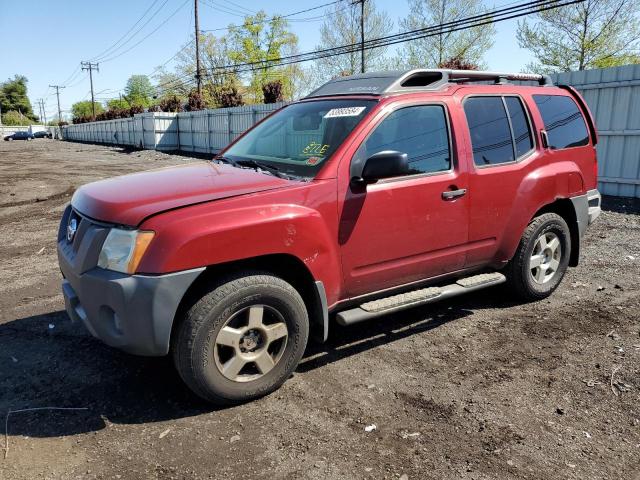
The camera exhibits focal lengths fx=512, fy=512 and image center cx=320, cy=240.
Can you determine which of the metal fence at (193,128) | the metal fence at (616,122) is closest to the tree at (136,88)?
the metal fence at (193,128)

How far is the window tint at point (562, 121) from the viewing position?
4812mm

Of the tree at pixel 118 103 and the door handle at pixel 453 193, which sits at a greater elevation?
the tree at pixel 118 103

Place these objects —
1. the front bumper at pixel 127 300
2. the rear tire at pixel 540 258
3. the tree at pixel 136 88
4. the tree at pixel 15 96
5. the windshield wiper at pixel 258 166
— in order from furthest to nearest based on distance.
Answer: the tree at pixel 15 96 < the tree at pixel 136 88 < the rear tire at pixel 540 258 < the windshield wiper at pixel 258 166 < the front bumper at pixel 127 300

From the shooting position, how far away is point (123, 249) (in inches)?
112

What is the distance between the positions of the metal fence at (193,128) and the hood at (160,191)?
17.9m

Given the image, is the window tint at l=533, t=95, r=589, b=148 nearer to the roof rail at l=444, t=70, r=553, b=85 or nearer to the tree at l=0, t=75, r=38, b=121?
the roof rail at l=444, t=70, r=553, b=85

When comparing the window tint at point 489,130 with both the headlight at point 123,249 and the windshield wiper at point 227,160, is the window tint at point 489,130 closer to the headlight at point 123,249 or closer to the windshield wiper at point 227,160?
the windshield wiper at point 227,160

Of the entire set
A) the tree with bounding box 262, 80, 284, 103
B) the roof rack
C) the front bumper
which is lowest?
the front bumper

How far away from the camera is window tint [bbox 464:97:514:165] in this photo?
4195 millimetres

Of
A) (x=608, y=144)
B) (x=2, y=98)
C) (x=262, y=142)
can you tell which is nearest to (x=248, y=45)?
(x=608, y=144)

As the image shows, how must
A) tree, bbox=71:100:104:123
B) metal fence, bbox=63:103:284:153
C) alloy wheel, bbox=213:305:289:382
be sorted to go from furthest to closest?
1. tree, bbox=71:100:104:123
2. metal fence, bbox=63:103:284:153
3. alloy wheel, bbox=213:305:289:382

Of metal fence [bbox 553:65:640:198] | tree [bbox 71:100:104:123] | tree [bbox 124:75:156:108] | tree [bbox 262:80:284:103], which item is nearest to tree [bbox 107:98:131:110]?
tree [bbox 124:75:156:108]

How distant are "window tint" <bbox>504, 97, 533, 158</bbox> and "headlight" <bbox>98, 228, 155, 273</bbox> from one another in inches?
129

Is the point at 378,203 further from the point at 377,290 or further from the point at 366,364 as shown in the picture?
the point at 366,364
